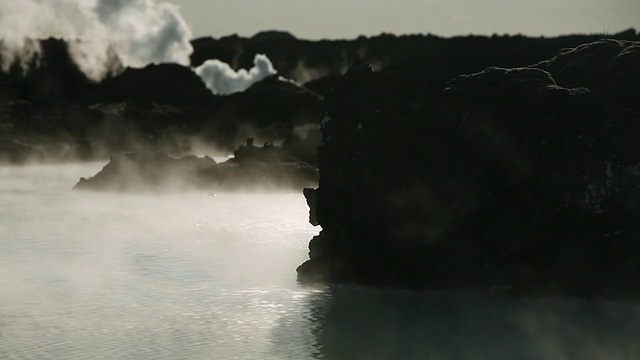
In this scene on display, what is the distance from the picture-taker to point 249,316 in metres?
43.2

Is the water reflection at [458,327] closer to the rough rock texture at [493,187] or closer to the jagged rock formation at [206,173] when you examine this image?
the rough rock texture at [493,187]

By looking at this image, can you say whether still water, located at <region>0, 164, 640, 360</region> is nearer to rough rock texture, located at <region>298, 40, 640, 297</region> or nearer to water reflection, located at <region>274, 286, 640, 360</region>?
water reflection, located at <region>274, 286, 640, 360</region>

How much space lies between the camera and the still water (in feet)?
120

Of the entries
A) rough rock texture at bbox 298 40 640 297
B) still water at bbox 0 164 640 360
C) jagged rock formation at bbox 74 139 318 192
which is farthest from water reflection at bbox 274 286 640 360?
jagged rock formation at bbox 74 139 318 192

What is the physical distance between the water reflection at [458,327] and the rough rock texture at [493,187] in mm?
1400

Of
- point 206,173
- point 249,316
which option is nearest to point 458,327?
point 249,316

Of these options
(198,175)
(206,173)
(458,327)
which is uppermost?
(206,173)

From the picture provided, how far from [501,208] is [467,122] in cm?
476

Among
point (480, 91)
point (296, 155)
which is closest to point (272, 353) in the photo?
point (480, 91)

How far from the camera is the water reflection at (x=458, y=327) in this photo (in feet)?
119

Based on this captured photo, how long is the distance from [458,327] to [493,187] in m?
7.82

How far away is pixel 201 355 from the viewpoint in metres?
35.8

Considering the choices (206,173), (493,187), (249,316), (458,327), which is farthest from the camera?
(206,173)

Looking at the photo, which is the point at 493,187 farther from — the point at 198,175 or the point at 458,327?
the point at 198,175
